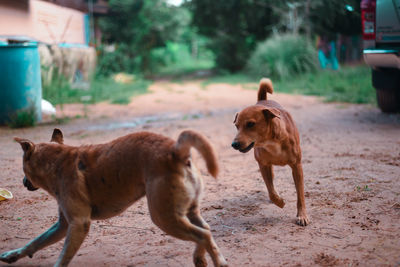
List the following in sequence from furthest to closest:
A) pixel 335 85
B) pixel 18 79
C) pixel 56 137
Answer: pixel 335 85 → pixel 18 79 → pixel 56 137

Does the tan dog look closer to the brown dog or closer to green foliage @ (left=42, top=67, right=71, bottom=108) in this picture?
the brown dog

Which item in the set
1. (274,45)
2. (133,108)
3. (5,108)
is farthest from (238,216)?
(274,45)

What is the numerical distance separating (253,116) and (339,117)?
17.8ft

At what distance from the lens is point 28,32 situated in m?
12.1

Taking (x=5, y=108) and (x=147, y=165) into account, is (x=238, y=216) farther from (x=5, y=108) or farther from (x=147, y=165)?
(x=5, y=108)

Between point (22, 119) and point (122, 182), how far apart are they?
598 centimetres

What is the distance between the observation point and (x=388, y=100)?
803cm

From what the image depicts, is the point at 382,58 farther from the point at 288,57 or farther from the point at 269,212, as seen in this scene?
the point at 288,57

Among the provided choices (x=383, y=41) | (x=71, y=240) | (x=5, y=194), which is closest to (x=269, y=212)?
(x=71, y=240)

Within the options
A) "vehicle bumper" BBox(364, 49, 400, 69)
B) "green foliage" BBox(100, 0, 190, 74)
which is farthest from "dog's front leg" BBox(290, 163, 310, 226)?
"green foliage" BBox(100, 0, 190, 74)

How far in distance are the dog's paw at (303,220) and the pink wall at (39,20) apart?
32.9 ft

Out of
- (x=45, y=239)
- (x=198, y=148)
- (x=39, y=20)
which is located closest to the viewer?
(x=198, y=148)

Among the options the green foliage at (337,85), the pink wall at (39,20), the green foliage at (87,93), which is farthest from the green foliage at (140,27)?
the green foliage at (337,85)

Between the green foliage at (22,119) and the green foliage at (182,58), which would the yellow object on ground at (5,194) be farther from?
the green foliage at (182,58)
